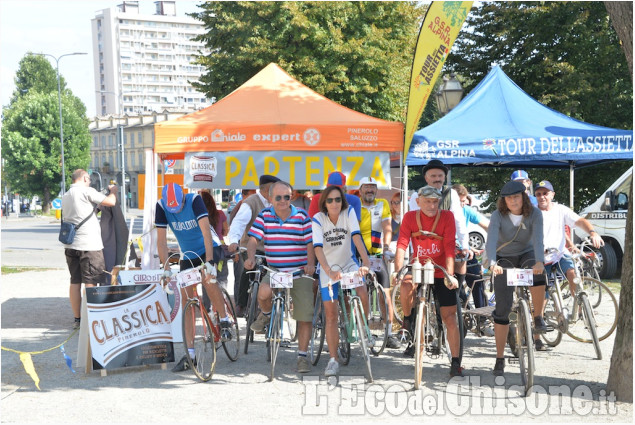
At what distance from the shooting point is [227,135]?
9.84 metres

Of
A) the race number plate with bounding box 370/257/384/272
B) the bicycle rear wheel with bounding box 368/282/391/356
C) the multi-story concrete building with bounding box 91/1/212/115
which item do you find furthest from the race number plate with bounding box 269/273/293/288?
the multi-story concrete building with bounding box 91/1/212/115

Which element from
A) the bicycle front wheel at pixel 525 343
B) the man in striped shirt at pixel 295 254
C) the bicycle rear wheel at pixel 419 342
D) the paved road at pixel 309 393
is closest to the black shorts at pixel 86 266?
the paved road at pixel 309 393

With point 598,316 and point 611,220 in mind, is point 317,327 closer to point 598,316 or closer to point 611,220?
point 598,316

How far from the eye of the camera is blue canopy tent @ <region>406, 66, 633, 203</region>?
36.8ft

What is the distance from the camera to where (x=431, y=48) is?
9742 mm

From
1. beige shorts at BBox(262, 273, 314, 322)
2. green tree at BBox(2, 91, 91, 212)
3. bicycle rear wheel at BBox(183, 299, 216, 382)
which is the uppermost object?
green tree at BBox(2, 91, 91, 212)

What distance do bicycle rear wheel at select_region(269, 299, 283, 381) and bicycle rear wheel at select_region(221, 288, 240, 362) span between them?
76 cm

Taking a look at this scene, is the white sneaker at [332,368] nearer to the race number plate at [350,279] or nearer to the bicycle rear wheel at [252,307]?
the race number plate at [350,279]

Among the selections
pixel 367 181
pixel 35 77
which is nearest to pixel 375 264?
pixel 367 181

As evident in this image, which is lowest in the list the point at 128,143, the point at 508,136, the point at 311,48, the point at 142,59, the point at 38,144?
the point at 508,136

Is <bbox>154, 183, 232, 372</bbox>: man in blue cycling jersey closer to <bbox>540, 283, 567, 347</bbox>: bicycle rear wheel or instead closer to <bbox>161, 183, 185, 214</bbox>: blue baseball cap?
<bbox>161, 183, 185, 214</bbox>: blue baseball cap

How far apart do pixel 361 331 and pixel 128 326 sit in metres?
2.36

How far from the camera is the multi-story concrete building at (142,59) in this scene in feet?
461

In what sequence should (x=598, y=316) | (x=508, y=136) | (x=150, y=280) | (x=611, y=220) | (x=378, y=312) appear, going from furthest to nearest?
1. (x=611, y=220)
2. (x=508, y=136)
3. (x=598, y=316)
4. (x=378, y=312)
5. (x=150, y=280)
